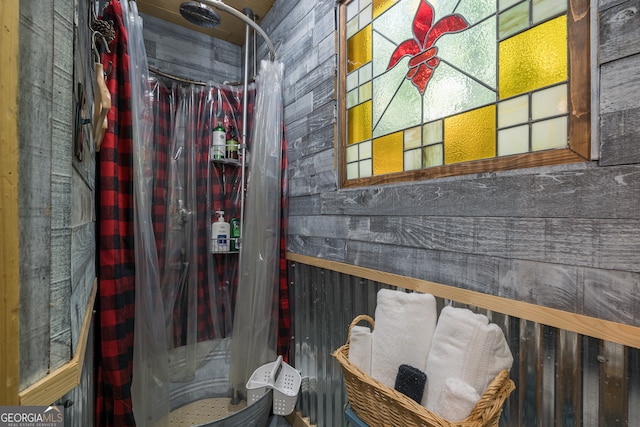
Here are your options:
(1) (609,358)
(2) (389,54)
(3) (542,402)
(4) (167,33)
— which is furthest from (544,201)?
(4) (167,33)

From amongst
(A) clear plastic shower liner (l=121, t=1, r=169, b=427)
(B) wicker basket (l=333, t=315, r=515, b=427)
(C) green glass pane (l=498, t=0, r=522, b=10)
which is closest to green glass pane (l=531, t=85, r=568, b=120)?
(C) green glass pane (l=498, t=0, r=522, b=10)

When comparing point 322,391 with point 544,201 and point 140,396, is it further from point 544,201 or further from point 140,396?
point 544,201

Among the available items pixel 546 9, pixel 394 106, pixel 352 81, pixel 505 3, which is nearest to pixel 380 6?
pixel 352 81

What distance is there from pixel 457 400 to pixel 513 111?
0.75 m

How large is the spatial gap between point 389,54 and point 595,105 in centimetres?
72

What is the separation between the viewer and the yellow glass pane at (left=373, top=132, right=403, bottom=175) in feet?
3.71

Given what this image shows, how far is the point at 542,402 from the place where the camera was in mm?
738

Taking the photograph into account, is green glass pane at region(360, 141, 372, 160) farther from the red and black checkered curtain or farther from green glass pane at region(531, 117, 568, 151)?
the red and black checkered curtain

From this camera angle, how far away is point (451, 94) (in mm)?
961

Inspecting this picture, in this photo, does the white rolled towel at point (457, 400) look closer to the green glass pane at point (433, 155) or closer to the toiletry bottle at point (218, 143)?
the green glass pane at point (433, 155)

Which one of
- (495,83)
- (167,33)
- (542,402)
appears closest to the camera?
(542,402)

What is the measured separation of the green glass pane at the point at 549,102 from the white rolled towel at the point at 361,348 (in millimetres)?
791

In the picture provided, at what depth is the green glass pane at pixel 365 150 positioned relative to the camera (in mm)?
1257

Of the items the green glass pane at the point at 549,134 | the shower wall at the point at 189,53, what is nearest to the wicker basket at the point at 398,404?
the green glass pane at the point at 549,134
